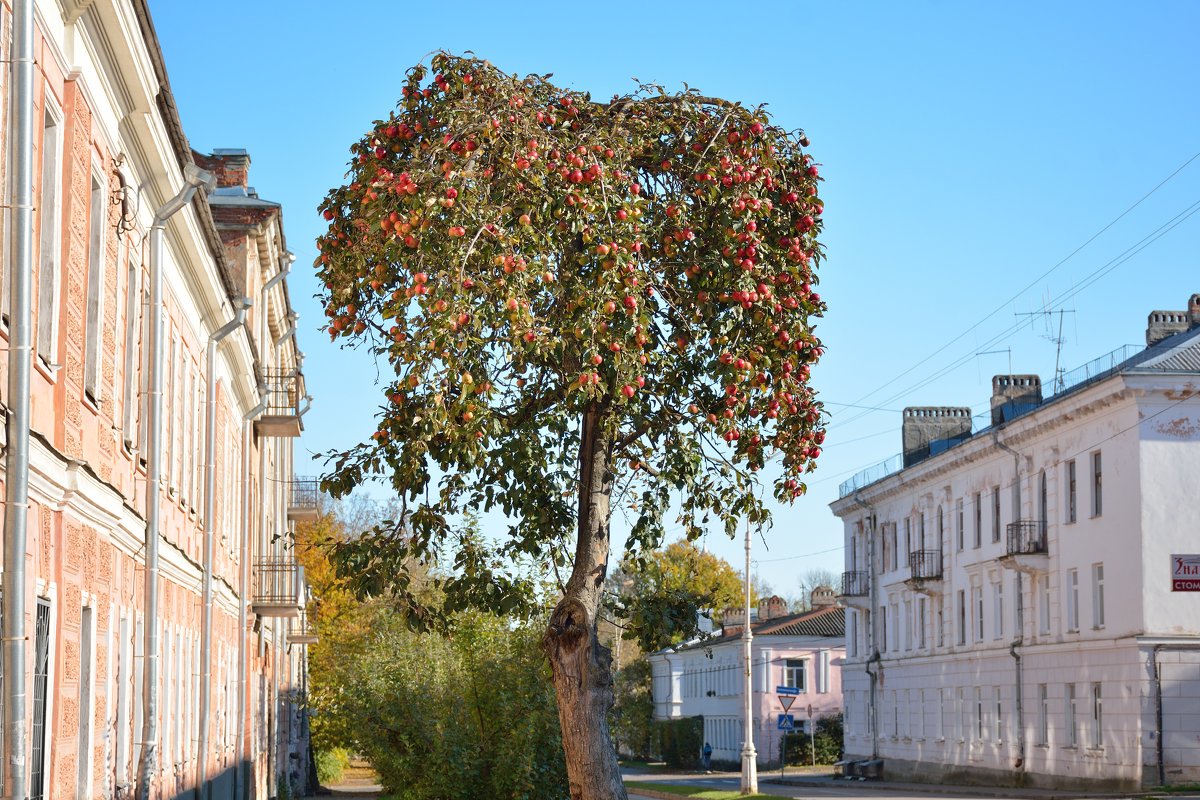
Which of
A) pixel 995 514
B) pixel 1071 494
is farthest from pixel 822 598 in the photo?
pixel 1071 494

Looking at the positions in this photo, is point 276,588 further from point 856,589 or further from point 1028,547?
point 856,589

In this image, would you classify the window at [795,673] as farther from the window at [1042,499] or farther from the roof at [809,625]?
the window at [1042,499]

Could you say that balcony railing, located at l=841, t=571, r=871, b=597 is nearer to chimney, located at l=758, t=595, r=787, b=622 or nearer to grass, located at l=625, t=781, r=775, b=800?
grass, located at l=625, t=781, r=775, b=800

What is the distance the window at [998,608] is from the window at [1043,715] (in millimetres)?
3639

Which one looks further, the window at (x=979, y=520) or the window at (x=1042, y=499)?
the window at (x=979, y=520)

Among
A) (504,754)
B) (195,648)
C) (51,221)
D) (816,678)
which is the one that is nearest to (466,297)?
(51,221)

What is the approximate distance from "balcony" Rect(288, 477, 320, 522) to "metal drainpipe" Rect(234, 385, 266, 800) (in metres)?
11.9

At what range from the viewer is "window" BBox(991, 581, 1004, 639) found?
50.2 meters

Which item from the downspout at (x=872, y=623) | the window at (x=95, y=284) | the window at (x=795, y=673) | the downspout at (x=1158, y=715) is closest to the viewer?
the window at (x=95, y=284)

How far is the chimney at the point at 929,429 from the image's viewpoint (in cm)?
6184

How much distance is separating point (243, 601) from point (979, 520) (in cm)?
3035

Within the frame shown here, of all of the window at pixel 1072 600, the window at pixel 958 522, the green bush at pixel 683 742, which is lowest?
the green bush at pixel 683 742

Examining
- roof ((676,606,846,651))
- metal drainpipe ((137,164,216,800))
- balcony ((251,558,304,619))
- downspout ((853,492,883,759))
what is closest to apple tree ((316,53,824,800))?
metal drainpipe ((137,164,216,800))

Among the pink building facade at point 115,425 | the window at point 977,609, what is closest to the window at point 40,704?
the pink building facade at point 115,425
